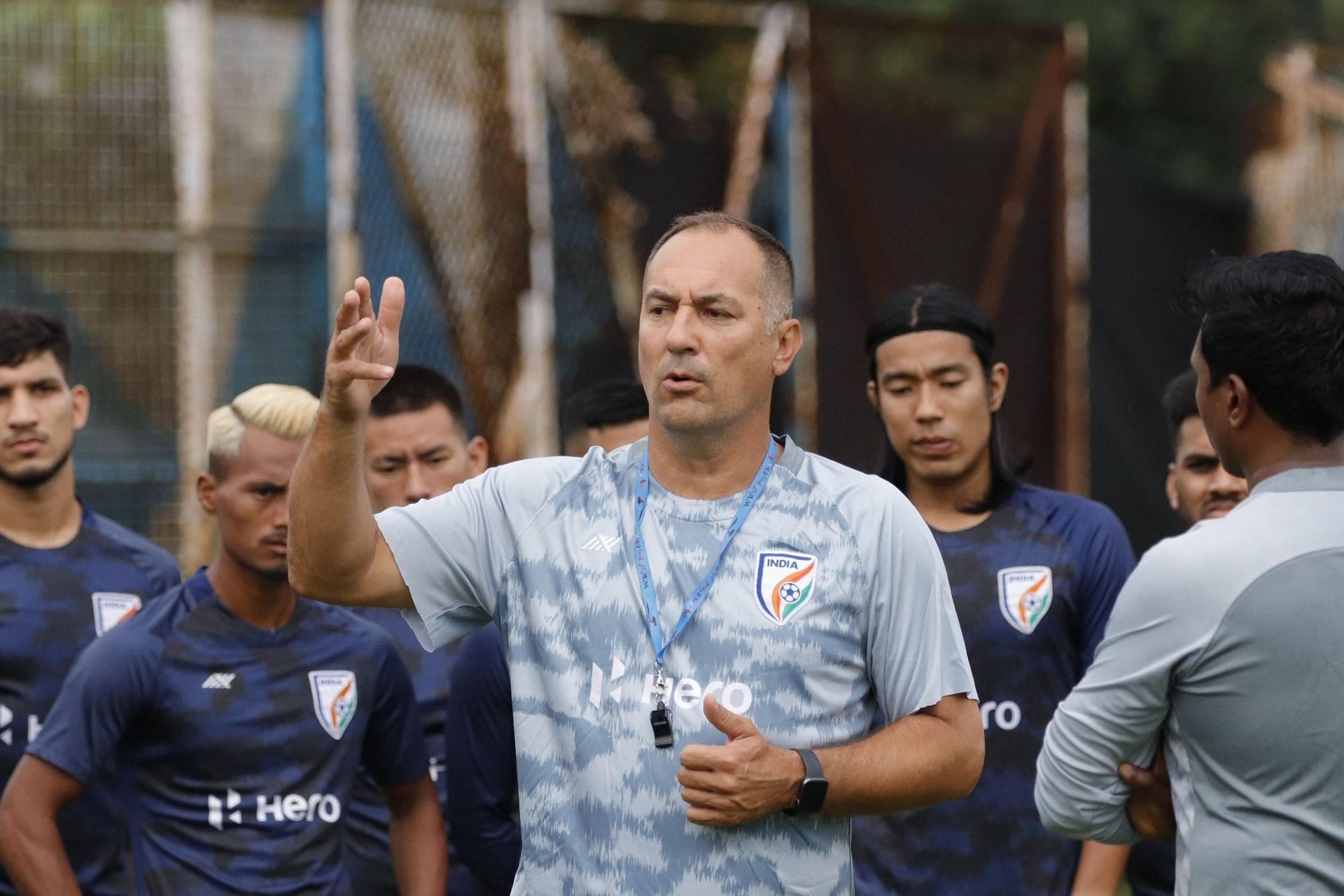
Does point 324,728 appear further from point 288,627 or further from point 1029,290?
point 1029,290

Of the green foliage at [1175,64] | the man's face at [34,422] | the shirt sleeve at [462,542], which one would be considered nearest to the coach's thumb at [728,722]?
the shirt sleeve at [462,542]

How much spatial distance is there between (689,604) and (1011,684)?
183cm

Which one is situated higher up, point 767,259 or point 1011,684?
point 767,259

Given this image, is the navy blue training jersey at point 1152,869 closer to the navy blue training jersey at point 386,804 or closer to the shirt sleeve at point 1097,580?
the shirt sleeve at point 1097,580

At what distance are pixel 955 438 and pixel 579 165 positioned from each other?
20.1ft

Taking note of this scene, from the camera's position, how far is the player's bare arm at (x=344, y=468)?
10.9ft

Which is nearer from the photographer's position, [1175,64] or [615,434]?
[615,434]

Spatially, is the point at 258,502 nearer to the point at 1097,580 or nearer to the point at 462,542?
the point at 462,542

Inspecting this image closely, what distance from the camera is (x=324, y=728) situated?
484 centimetres

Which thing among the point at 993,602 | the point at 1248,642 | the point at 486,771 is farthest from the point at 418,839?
the point at 1248,642

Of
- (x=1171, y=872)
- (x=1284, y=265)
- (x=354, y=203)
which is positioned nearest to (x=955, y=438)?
(x=1171, y=872)

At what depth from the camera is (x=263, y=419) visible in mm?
5062

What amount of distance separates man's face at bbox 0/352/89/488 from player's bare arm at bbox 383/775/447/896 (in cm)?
176

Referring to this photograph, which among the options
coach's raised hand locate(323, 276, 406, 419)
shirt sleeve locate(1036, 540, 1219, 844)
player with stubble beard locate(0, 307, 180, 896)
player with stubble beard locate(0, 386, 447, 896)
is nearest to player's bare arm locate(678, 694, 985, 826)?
shirt sleeve locate(1036, 540, 1219, 844)
